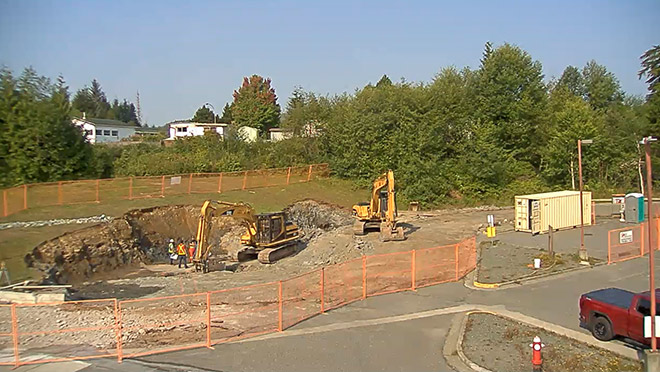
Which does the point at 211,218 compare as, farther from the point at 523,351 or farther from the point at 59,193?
the point at 523,351

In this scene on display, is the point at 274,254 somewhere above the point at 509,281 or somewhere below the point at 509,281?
above

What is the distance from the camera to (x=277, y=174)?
174ft

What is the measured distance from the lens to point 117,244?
3450cm

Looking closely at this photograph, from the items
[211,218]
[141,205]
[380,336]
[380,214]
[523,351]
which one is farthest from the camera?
[141,205]

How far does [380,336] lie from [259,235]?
662 inches

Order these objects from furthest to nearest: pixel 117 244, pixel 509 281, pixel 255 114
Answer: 1. pixel 255 114
2. pixel 117 244
3. pixel 509 281

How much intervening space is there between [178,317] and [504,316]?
38.1 ft

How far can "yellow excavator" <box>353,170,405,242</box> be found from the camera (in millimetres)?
35656

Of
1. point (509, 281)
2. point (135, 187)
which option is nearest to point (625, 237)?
point (509, 281)

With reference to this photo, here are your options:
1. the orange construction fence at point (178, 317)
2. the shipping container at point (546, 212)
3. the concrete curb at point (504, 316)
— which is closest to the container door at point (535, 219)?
the shipping container at point (546, 212)

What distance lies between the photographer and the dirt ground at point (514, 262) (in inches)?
1002

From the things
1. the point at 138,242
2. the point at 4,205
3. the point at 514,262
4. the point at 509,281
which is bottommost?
the point at 509,281

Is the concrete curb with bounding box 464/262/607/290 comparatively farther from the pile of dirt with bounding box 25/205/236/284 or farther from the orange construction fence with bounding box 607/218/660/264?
the pile of dirt with bounding box 25/205/236/284

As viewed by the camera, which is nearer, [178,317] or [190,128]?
[178,317]
